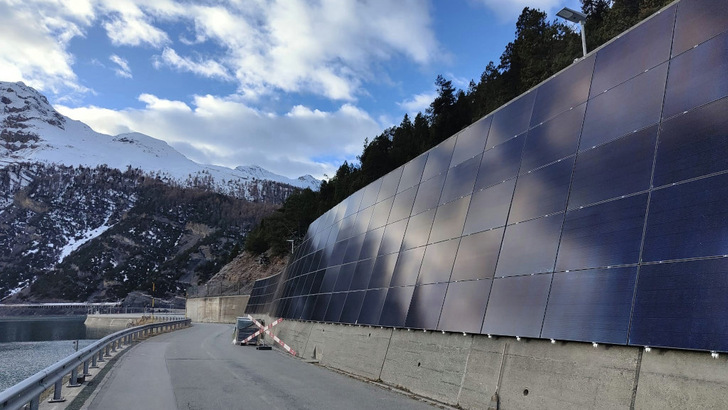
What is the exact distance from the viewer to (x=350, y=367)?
1509 centimetres

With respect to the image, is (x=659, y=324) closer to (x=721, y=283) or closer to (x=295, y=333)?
(x=721, y=283)

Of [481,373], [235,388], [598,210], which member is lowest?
[235,388]

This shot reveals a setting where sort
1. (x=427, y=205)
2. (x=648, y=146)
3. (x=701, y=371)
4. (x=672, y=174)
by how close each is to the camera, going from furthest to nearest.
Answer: (x=427, y=205)
(x=648, y=146)
(x=672, y=174)
(x=701, y=371)

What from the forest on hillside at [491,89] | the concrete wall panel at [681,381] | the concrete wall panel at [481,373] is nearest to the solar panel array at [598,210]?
the concrete wall panel at [681,381]

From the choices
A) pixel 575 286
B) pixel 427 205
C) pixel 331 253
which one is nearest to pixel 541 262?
pixel 575 286

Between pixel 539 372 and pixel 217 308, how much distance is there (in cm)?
6996

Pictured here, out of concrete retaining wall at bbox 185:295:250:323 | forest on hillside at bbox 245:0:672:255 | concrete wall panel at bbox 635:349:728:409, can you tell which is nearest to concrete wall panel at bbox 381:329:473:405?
concrete wall panel at bbox 635:349:728:409

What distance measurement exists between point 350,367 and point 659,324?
10398 mm

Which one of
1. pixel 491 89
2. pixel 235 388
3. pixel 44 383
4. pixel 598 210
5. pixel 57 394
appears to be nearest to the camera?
pixel 598 210

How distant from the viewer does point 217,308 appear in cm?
7212

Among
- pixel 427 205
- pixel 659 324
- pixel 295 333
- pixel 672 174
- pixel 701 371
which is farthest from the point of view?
pixel 295 333

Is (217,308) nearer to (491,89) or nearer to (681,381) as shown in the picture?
(491,89)

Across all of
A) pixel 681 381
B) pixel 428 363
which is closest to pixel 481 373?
pixel 428 363

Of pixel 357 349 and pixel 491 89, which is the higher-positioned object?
pixel 491 89
